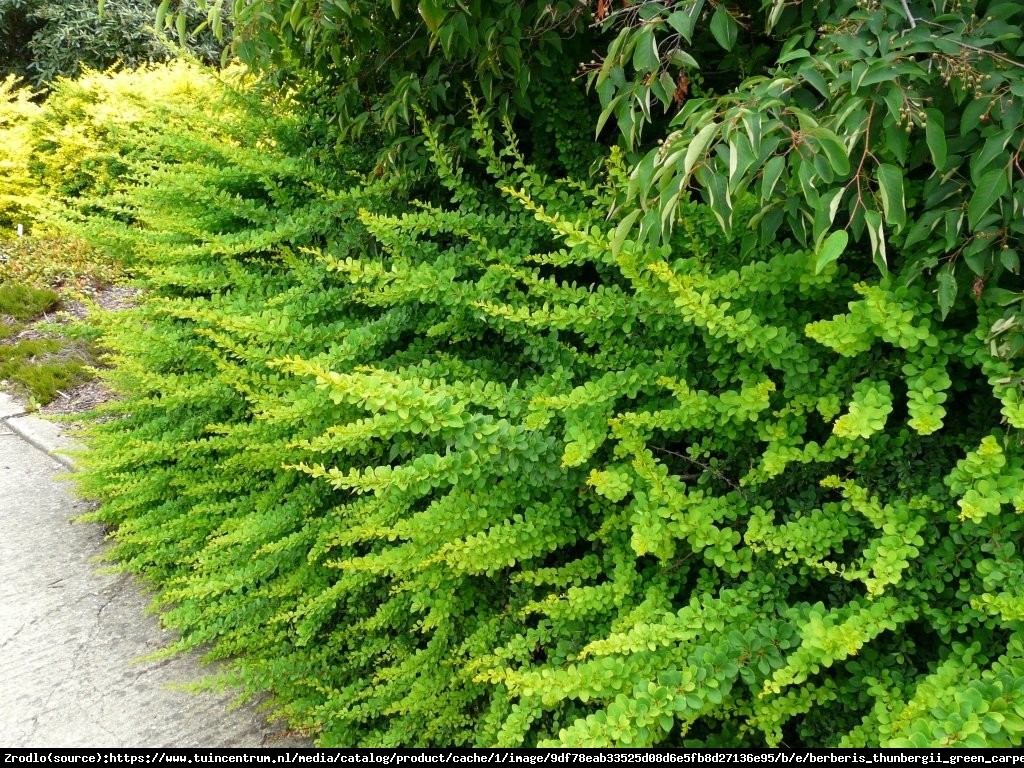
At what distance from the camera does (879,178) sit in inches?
53.3

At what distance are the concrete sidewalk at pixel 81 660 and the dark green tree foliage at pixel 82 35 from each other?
318 inches

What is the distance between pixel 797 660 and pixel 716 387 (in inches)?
30.8

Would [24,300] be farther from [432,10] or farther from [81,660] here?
[432,10]

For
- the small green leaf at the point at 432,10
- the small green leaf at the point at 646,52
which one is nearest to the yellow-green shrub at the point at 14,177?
the small green leaf at the point at 432,10

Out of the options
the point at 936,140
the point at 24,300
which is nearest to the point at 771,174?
the point at 936,140

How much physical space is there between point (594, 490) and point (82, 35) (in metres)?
11.0

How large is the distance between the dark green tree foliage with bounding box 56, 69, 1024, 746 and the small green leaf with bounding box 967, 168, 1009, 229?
239 mm

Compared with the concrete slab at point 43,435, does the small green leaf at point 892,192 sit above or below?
above

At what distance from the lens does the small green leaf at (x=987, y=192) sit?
1.37 meters

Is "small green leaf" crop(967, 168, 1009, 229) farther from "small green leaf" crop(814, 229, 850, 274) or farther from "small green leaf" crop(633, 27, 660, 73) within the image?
"small green leaf" crop(633, 27, 660, 73)

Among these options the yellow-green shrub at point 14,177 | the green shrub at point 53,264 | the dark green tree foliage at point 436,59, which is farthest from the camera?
the yellow-green shrub at point 14,177

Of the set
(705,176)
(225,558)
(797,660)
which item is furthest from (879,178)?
(225,558)

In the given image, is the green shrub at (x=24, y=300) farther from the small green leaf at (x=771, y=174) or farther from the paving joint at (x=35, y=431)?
the small green leaf at (x=771, y=174)

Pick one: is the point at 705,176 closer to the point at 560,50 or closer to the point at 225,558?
the point at 560,50
